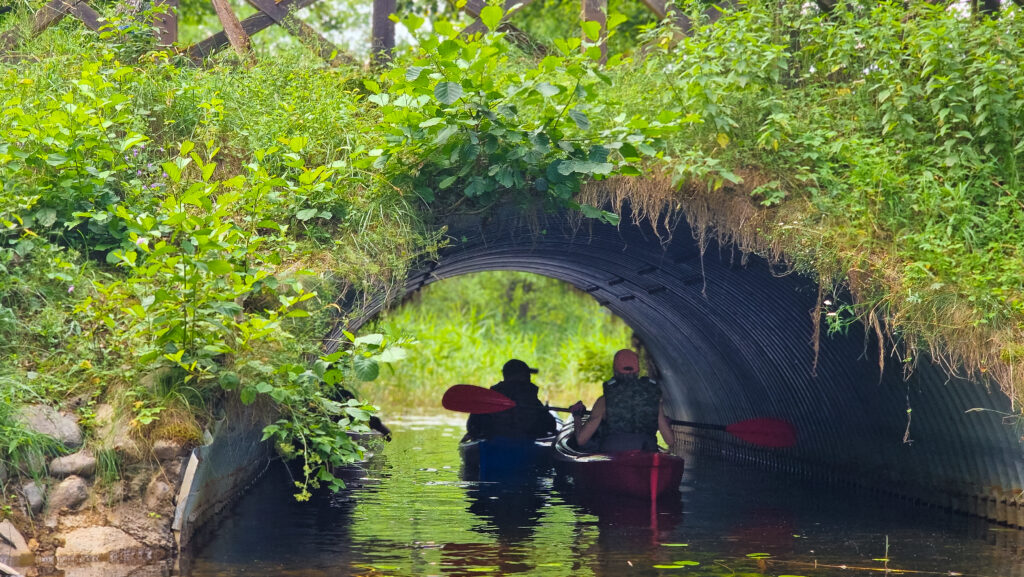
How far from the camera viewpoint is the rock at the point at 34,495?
775 cm

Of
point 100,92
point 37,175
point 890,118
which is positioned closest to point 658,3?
point 890,118

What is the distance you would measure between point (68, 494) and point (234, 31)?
562cm

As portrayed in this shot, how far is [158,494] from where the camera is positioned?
800 centimetres

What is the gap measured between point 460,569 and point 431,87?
152 inches

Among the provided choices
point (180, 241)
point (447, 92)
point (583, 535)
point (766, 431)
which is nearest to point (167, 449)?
point (180, 241)

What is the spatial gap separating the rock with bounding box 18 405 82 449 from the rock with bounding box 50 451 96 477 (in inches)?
5.2

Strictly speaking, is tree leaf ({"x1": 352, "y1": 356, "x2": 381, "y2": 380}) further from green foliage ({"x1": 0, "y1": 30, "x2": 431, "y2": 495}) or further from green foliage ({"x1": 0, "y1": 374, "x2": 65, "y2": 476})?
green foliage ({"x1": 0, "y1": 374, "x2": 65, "y2": 476})

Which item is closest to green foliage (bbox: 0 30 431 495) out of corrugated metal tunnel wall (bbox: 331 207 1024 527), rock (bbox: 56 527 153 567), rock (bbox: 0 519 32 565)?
rock (bbox: 56 527 153 567)

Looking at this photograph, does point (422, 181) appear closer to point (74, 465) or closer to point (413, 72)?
point (413, 72)

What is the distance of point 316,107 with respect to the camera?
10.4m

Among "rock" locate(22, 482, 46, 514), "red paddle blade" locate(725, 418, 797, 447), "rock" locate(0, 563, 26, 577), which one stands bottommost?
"rock" locate(0, 563, 26, 577)

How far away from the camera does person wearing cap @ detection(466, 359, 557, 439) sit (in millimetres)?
16250

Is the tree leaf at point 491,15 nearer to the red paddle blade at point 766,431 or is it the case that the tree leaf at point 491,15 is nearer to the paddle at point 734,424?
the paddle at point 734,424

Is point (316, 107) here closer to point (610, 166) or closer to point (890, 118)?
point (610, 166)
